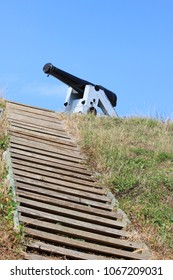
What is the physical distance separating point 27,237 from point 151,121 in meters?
8.97

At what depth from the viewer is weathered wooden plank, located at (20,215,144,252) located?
7.64 meters

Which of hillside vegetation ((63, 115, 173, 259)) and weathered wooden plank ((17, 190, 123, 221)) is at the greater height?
hillside vegetation ((63, 115, 173, 259))

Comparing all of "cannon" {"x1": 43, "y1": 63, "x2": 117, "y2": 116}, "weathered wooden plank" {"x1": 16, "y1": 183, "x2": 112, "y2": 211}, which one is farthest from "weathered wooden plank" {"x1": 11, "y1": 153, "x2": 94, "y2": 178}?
"cannon" {"x1": 43, "y1": 63, "x2": 117, "y2": 116}

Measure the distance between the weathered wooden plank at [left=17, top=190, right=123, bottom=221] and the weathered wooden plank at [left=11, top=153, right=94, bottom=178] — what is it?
138 cm

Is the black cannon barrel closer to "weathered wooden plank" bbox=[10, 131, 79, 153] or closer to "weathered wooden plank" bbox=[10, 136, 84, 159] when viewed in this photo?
"weathered wooden plank" bbox=[10, 131, 79, 153]

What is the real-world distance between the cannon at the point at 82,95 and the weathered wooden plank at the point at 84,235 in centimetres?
985

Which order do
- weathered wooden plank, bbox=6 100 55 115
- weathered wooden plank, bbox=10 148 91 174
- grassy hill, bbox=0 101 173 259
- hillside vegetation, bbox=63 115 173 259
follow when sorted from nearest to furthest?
grassy hill, bbox=0 101 173 259 → hillside vegetation, bbox=63 115 173 259 → weathered wooden plank, bbox=10 148 91 174 → weathered wooden plank, bbox=6 100 55 115

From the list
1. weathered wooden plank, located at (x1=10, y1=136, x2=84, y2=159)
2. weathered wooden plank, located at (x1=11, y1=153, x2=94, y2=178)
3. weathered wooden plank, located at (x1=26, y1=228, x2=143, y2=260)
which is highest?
weathered wooden plank, located at (x1=10, y1=136, x2=84, y2=159)

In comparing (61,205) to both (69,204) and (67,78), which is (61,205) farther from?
(67,78)

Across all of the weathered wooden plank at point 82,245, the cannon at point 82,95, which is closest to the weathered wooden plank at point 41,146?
the weathered wooden plank at point 82,245

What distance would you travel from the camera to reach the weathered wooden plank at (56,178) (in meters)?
9.60

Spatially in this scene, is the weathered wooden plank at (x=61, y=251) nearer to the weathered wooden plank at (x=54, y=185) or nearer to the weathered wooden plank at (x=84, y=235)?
the weathered wooden plank at (x=84, y=235)

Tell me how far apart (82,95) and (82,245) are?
1106cm
